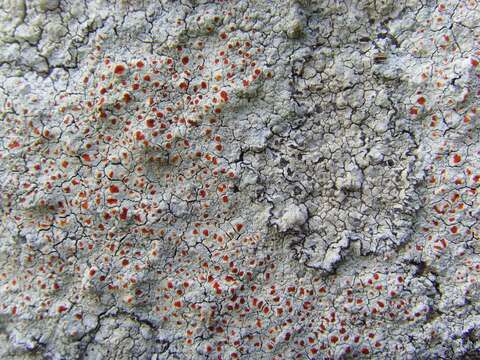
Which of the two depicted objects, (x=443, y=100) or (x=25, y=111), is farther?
(x=25, y=111)

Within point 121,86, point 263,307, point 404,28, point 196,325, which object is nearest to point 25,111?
point 121,86

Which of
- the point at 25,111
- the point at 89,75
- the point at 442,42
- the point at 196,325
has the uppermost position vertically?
the point at 442,42

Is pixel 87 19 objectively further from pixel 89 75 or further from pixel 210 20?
pixel 210 20

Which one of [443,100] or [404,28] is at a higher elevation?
[404,28]

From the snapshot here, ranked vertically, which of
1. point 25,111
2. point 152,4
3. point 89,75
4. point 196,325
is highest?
point 152,4

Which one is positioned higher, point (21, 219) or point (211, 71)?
point (211, 71)

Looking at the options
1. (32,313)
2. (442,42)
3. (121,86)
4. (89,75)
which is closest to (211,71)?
(121,86)

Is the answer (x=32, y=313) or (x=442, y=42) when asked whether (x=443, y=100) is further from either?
(x=32, y=313)
